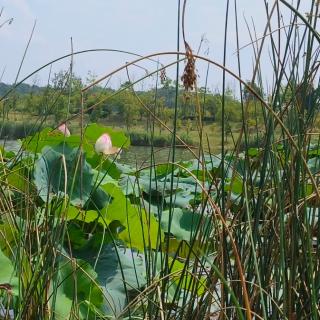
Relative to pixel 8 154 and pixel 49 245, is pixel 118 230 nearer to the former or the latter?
pixel 49 245

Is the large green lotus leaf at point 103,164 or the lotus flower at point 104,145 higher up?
the lotus flower at point 104,145

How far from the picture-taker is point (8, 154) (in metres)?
2.39

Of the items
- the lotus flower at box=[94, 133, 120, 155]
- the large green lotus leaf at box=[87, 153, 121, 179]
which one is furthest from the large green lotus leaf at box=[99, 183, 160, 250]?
the large green lotus leaf at box=[87, 153, 121, 179]

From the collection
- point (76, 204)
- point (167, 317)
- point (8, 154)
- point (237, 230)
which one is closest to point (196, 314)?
point (167, 317)

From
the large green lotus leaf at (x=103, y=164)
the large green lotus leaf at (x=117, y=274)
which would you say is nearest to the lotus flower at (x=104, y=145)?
the large green lotus leaf at (x=103, y=164)

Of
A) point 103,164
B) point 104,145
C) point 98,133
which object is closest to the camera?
point 104,145

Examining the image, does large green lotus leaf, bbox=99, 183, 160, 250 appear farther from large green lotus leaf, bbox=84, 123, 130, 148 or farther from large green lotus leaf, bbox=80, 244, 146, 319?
large green lotus leaf, bbox=84, 123, 130, 148

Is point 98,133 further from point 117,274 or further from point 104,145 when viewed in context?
point 117,274

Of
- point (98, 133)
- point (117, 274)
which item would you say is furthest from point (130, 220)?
point (98, 133)

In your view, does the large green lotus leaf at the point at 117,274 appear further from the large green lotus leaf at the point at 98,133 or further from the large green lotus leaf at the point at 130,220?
the large green lotus leaf at the point at 98,133

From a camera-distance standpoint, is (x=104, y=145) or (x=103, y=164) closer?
(x=104, y=145)

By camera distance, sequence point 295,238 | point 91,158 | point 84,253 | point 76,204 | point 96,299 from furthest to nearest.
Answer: point 91,158 < point 76,204 < point 84,253 < point 96,299 < point 295,238

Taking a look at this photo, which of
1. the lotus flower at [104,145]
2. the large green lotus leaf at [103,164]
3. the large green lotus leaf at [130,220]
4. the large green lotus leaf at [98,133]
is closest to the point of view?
the large green lotus leaf at [130,220]

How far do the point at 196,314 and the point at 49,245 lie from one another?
0.24 metres
